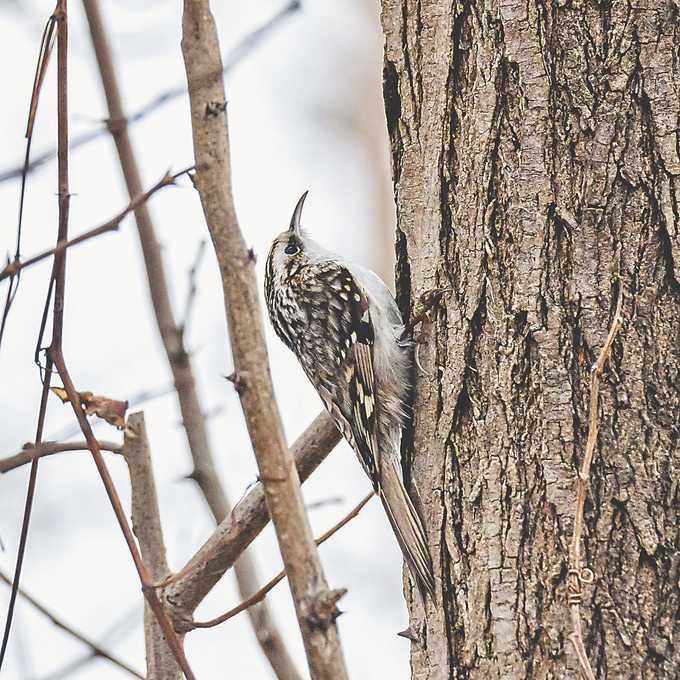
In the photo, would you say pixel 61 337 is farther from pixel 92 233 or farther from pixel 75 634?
pixel 75 634

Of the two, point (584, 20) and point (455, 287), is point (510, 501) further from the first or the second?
point (584, 20)

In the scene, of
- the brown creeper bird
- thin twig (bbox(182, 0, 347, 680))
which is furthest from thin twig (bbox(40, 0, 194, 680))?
the brown creeper bird

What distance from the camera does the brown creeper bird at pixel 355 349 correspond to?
219cm

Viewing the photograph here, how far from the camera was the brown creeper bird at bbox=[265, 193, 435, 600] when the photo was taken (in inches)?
86.1

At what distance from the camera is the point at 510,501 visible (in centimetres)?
181

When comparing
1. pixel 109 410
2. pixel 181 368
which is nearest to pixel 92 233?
pixel 109 410

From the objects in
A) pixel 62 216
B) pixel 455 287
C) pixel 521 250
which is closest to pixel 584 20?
pixel 521 250

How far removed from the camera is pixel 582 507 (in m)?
1.56

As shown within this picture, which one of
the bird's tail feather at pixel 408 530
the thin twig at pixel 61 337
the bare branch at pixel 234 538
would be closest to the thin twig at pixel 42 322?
the thin twig at pixel 61 337

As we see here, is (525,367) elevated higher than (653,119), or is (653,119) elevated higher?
(653,119)

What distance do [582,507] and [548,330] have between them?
409 millimetres

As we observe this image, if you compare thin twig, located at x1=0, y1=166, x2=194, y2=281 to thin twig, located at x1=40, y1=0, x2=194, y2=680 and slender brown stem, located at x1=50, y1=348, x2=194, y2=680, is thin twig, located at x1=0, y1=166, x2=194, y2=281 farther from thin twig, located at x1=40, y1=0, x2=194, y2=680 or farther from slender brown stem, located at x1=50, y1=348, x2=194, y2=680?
slender brown stem, located at x1=50, y1=348, x2=194, y2=680

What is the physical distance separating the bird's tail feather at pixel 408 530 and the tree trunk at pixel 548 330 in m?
0.04

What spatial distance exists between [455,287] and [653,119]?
1.81ft
